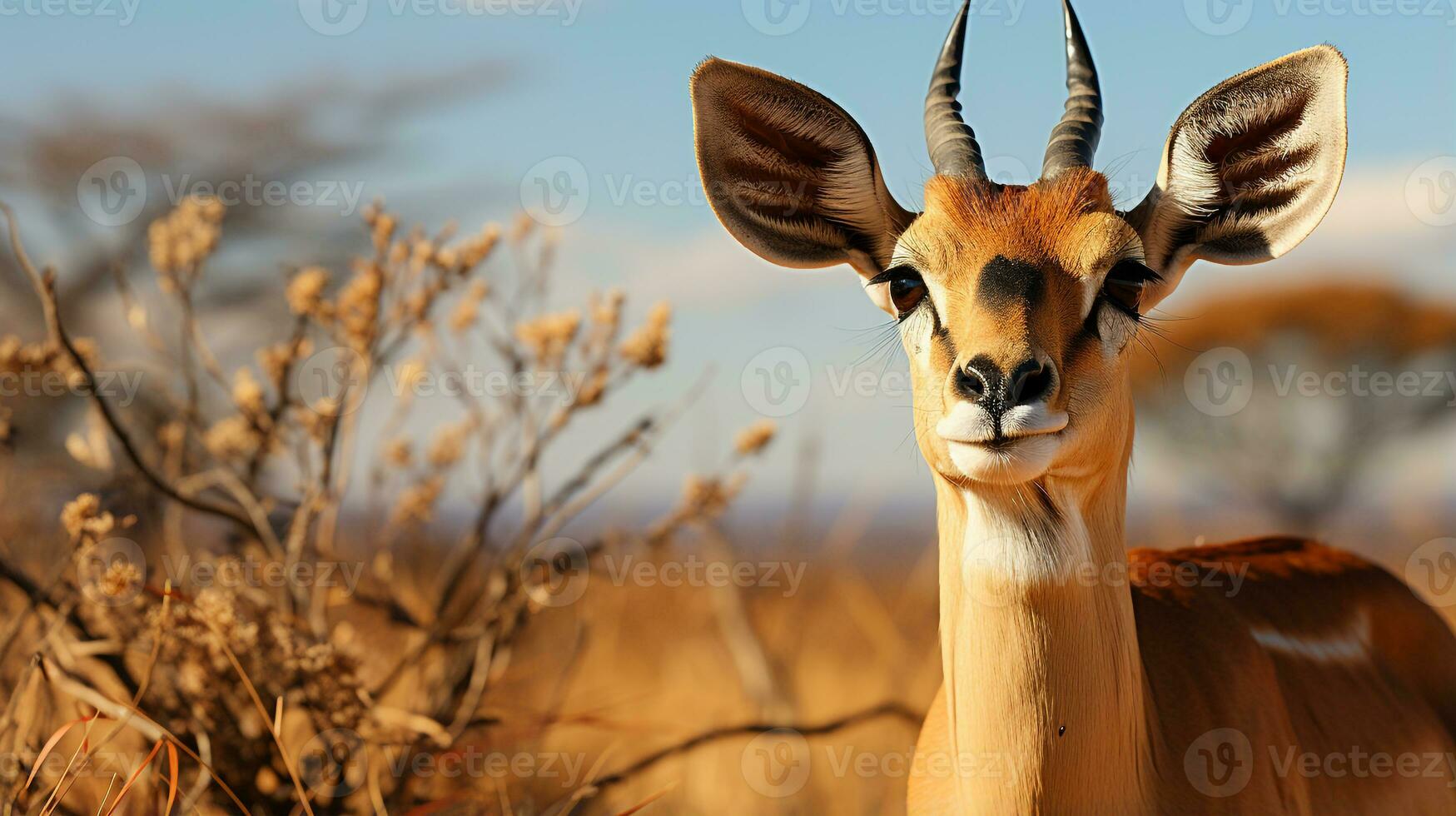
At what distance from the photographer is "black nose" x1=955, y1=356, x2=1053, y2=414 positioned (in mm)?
3234

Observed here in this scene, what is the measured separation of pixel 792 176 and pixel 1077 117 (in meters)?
0.97

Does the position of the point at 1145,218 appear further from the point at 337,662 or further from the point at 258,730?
the point at 258,730

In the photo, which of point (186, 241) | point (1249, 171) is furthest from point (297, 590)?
point (1249, 171)

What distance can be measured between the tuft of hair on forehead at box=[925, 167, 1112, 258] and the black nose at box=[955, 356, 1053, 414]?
497mm

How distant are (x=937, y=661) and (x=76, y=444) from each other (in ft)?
16.1

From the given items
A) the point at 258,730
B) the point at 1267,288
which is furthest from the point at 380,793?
the point at 1267,288

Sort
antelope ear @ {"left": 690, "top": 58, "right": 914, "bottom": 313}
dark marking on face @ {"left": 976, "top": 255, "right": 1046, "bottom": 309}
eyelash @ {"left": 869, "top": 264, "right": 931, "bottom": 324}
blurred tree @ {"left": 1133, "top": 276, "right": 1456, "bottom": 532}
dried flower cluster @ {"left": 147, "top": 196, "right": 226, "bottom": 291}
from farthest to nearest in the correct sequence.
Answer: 1. blurred tree @ {"left": 1133, "top": 276, "right": 1456, "bottom": 532}
2. dried flower cluster @ {"left": 147, "top": 196, "right": 226, "bottom": 291}
3. antelope ear @ {"left": 690, "top": 58, "right": 914, "bottom": 313}
4. eyelash @ {"left": 869, "top": 264, "right": 931, "bottom": 324}
5. dark marking on face @ {"left": 976, "top": 255, "right": 1046, "bottom": 309}

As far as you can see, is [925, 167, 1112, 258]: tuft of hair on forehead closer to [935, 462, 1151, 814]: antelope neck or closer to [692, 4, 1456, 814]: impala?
[692, 4, 1456, 814]: impala

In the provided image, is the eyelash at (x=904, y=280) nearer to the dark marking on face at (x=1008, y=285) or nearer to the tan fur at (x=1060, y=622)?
the tan fur at (x=1060, y=622)

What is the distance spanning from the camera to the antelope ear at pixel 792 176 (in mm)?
4070

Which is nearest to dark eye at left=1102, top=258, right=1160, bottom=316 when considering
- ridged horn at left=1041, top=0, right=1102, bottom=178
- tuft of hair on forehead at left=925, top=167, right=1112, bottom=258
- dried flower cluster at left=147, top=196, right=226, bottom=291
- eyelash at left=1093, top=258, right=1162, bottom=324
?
eyelash at left=1093, top=258, right=1162, bottom=324

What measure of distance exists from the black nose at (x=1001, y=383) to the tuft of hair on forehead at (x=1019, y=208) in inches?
19.6

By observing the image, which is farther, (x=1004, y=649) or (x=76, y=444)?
(x=76, y=444)

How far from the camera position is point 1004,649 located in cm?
355
